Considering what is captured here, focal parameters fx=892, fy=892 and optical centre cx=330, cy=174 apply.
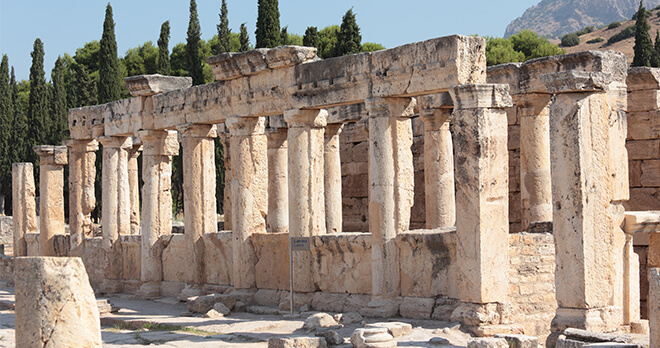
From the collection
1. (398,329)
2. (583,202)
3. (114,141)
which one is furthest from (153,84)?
(583,202)

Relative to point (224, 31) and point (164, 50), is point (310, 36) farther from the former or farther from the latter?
point (164, 50)

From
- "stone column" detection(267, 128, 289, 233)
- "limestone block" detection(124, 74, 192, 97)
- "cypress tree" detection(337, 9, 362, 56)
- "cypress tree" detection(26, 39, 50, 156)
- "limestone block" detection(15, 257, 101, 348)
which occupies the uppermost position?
"cypress tree" detection(337, 9, 362, 56)

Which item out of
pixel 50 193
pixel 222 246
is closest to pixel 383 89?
pixel 222 246

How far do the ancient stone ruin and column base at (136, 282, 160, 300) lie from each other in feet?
0.32

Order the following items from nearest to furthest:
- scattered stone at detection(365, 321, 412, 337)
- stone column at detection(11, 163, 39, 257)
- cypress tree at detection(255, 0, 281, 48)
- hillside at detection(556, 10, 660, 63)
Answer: scattered stone at detection(365, 321, 412, 337), stone column at detection(11, 163, 39, 257), cypress tree at detection(255, 0, 281, 48), hillside at detection(556, 10, 660, 63)

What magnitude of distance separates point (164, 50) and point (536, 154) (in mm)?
24107

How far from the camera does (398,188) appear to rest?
12914mm

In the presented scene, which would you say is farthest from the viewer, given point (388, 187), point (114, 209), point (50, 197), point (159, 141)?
point (50, 197)

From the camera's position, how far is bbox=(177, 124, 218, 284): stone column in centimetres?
1678

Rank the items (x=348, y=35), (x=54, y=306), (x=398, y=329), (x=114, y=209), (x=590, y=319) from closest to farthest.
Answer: (x=54, y=306), (x=590, y=319), (x=398, y=329), (x=114, y=209), (x=348, y=35)

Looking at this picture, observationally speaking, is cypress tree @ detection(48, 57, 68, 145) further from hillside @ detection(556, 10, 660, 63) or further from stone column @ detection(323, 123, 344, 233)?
hillside @ detection(556, 10, 660, 63)

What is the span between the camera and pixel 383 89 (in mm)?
12906

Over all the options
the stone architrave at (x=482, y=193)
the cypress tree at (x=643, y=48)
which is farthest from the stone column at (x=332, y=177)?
the cypress tree at (x=643, y=48)

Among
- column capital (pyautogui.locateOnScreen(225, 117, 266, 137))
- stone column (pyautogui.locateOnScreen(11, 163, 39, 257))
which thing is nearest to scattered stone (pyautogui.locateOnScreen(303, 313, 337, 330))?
column capital (pyautogui.locateOnScreen(225, 117, 266, 137))
